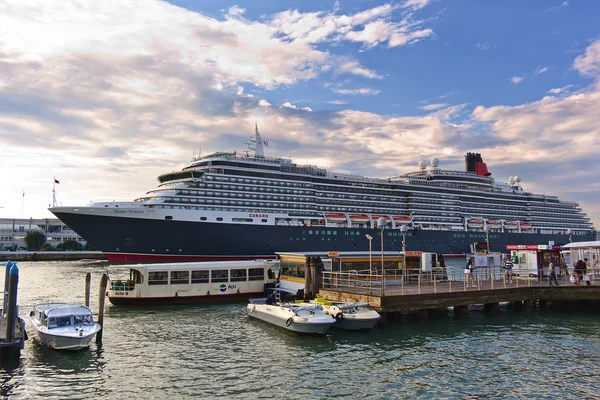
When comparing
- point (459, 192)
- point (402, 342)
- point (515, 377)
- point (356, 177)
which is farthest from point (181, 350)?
point (459, 192)

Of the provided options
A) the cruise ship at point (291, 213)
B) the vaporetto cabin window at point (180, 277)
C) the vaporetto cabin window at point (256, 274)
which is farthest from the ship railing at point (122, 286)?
the cruise ship at point (291, 213)

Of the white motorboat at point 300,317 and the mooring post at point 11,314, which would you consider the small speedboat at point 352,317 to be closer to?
the white motorboat at point 300,317

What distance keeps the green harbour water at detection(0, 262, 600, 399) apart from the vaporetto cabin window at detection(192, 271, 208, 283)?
5.57 metres

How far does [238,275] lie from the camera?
30.3 m

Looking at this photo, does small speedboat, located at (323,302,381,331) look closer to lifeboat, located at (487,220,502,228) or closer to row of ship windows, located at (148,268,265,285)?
row of ship windows, located at (148,268,265,285)

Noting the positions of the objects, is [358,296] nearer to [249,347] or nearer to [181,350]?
[249,347]

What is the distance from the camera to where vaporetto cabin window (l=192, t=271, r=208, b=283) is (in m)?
29.2

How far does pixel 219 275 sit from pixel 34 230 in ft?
437

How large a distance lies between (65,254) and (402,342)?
92.3 metres

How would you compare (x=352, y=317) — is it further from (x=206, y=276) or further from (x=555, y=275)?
(x=555, y=275)

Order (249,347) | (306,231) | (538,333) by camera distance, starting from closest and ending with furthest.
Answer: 1. (249,347)
2. (538,333)
3. (306,231)

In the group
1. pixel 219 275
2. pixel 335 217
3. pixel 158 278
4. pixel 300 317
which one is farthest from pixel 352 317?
pixel 335 217

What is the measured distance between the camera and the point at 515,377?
1423 cm

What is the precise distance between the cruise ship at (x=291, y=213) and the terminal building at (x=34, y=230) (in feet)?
280
